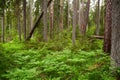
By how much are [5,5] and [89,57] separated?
1352cm

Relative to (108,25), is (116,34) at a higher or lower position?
lower

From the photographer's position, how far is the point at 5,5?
64.5 feet

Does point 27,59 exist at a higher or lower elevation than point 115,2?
lower

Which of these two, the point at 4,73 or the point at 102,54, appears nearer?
the point at 4,73

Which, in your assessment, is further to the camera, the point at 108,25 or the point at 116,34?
the point at 108,25

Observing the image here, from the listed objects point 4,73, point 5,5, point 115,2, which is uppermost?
point 5,5

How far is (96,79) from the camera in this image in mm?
5941

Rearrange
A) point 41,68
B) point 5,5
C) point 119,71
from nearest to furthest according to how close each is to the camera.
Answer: point 119,71 → point 41,68 → point 5,5

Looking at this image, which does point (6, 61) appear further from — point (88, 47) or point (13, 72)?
point (88, 47)

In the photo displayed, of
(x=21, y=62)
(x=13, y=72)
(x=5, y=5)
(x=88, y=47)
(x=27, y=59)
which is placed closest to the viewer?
(x=13, y=72)

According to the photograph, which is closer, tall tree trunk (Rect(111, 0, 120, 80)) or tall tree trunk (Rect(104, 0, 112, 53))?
tall tree trunk (Rect(111, 0, 120, 80))

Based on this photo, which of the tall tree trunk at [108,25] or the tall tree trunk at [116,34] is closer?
the tall tree trunk at [116,34]

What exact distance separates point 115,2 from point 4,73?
4.32m

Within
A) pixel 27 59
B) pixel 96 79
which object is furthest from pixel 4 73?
pixel 96 79
